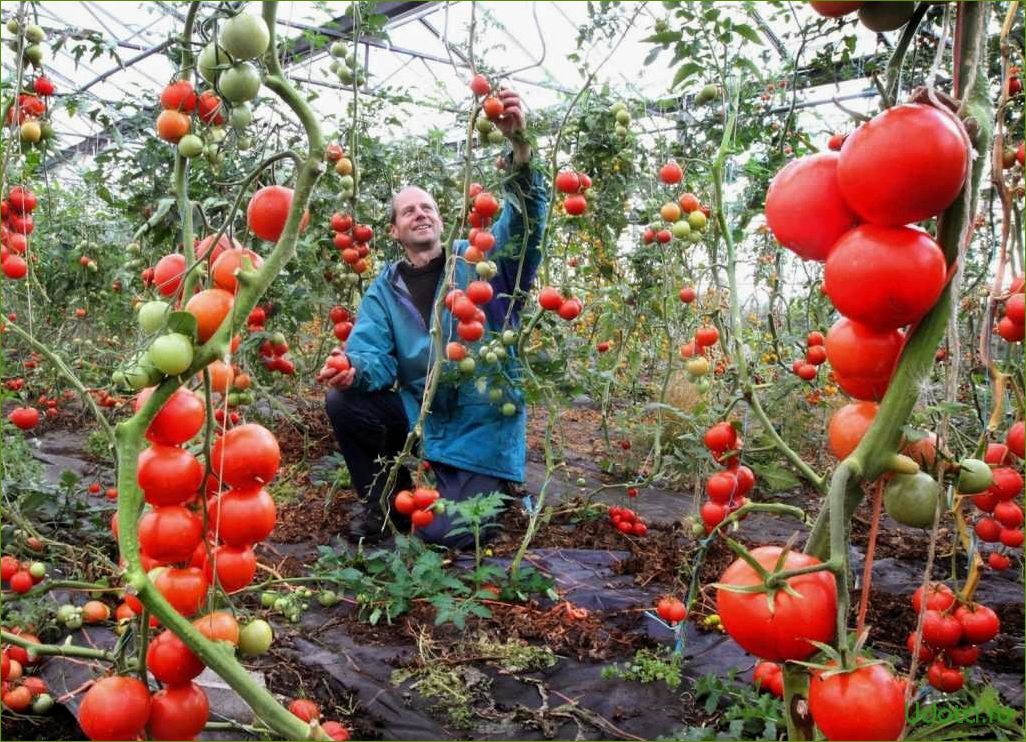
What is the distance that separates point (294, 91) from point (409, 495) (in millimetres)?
1875

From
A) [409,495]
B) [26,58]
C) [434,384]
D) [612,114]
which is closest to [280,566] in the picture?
[409,495]

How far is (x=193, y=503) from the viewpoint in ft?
2.45

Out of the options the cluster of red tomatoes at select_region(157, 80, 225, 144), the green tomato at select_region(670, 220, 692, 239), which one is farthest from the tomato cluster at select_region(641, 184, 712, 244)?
the cluster of red tomatoes at select_region(157, 80, 225, 144)

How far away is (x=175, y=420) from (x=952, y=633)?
1301mm

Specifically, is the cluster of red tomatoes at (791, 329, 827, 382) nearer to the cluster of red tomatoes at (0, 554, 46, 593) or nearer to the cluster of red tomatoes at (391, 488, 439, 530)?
the cluster of red tomatoes at (391, 488, 439, 530)

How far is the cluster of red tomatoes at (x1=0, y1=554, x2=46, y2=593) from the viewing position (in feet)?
5.49

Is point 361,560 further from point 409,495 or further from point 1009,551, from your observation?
point 1009,551

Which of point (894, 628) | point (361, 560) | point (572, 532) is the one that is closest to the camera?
point (894, 628)

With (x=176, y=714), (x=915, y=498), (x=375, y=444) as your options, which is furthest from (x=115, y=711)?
(x=375, y=444)

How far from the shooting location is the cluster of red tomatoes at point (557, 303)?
2420 mm

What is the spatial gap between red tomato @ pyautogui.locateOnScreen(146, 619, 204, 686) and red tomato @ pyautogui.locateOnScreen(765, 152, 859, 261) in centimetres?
64

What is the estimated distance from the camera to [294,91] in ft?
2.10

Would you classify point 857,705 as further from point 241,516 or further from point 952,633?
point 952,633

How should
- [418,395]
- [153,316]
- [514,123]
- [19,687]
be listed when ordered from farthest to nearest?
[418,395] < [514,123] < [19,687] < [153,316]
